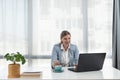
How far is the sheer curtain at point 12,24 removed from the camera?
14.2ft

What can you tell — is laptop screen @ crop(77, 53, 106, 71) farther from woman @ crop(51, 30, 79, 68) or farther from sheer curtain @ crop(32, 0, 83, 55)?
sheer curtain @ crop(32, 0, 83, 55)

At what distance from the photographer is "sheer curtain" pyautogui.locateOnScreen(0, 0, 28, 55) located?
434cm

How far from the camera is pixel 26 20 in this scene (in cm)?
438

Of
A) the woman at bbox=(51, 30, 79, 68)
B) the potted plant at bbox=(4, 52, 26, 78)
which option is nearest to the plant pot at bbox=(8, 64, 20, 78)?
the potted plant at bbox=(4, 52, 26, 78)

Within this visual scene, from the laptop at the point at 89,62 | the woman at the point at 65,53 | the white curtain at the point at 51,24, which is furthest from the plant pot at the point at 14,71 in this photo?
the white curtain at the point at 51,24

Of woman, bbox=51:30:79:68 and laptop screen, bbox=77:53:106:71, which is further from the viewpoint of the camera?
woman, bbox=51:30:79:68

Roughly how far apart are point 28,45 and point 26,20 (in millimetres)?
472

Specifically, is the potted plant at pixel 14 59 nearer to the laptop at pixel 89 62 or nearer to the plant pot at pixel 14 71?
the plant pot at pixel 14 71

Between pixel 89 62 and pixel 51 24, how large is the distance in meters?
1.81

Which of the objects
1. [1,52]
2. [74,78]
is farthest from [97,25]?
[74,78]

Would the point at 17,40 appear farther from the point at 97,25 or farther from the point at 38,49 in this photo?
the point at 97,25

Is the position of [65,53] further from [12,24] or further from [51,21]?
[12,24]

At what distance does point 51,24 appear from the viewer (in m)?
4.43

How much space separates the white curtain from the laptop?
160cm
